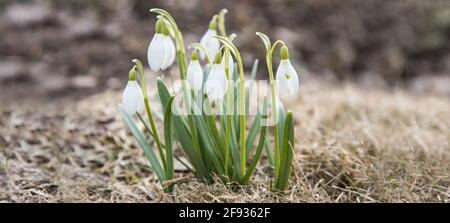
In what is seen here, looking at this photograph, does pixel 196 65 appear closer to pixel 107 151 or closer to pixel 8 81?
pixel 107 151

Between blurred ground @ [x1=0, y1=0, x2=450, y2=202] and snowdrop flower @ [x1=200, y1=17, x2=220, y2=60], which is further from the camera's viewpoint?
blurred ground @ [x1=0, y1=0, x2=450, y2=202]

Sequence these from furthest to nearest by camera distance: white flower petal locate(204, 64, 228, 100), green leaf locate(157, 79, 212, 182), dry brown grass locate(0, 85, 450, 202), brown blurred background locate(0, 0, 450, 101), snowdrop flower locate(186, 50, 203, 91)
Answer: brown blurred background locate(0, 0, 450, 101), dry brown grass locate(0, 85, 450, 202), green leaf locate(157, 79, 212, 182), snowdrop flower locate(186, 50, 203, 91), white flower petal locate(204, 64, 228, 100)

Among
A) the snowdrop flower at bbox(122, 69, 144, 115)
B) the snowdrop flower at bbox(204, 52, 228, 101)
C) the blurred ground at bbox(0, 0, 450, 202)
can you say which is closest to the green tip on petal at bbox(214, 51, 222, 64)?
the snowdrop flower at bbox(204, 52, 228, 101)

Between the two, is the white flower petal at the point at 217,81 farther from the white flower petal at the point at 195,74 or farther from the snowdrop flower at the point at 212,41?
the snowdrop flower at the point at 212,41

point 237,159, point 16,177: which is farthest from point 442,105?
point 16,177

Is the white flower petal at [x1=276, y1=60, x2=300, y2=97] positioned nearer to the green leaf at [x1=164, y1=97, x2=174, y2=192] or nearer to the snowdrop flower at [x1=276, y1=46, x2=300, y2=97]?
the snowdrop flower at [x1=276, y1=46, x2=300, y2=97]

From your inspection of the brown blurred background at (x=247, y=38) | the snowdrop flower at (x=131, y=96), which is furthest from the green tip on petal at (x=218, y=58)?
the brown blurred background at (x=247, y=38)

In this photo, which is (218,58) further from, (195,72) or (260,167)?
(260,167)

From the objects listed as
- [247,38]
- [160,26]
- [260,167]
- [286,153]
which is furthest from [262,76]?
[160,26]
